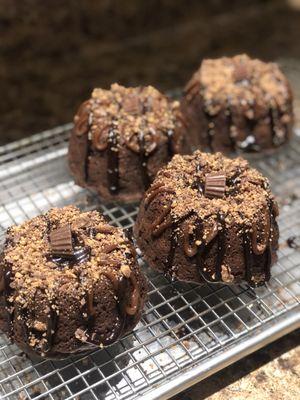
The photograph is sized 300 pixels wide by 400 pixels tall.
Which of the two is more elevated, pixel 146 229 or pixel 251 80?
pixel 251 80

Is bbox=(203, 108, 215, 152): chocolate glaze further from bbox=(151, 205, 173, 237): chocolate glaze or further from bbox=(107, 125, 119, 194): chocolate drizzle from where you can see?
bbox=(151, 205, 173, 237): chocolate glaze

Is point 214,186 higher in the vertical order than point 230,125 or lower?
higher

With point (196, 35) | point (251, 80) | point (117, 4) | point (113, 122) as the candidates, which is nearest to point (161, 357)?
point (113, 122)

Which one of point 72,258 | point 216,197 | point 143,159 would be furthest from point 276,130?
point 72,258

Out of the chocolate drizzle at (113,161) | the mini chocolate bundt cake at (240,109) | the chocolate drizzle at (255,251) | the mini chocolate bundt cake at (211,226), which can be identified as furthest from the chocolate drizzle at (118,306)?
the mini chocolate bundt cake at (240,109)

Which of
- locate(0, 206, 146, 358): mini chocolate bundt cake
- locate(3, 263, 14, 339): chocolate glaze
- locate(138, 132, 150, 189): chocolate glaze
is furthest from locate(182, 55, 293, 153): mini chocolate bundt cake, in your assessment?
locate(3, 263, 14, 339): chocolate glaze

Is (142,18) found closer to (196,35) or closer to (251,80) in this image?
(196,35)

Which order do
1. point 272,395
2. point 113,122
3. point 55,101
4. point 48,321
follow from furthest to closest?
point 55,101 → point 113,122 → point 272,395 → point 48,321

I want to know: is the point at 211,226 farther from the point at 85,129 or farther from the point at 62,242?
the point at 85,129
